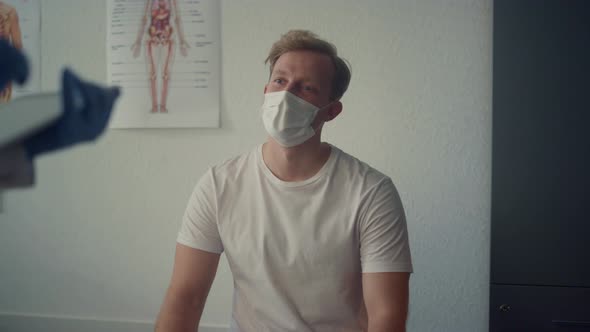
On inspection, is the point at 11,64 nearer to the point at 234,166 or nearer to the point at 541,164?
the point at 234,166

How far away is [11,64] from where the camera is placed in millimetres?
197

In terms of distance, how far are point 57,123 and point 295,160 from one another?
895mm

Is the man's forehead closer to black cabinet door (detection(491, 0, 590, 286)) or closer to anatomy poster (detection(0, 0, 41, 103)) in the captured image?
black cabinet door (detection(491, 0, 590, 286))

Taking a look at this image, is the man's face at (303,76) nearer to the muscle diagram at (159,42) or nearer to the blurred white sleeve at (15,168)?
the muscle diagram at (159,42)

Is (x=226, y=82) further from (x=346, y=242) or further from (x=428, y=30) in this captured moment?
(x=346, y=242)

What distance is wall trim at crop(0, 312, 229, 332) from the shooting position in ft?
5.57

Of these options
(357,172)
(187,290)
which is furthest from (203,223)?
(357,172)

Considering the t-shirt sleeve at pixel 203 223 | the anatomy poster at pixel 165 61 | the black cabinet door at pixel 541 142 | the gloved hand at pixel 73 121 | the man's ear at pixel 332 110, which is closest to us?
the gloved hand at pixel 73 121

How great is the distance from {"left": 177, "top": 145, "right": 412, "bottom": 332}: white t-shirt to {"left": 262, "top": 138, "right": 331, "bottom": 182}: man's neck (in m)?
0.02

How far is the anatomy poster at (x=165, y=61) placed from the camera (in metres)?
1.61

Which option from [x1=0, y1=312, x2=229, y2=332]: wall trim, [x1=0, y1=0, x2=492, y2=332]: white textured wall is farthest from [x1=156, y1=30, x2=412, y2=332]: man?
[x1=0, y1=312, x2=229, y2=332]: wall trim

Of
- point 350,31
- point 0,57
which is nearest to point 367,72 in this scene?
point 350,31

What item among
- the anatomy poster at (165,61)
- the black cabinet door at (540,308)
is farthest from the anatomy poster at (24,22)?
the black cabinet door at (540,308)

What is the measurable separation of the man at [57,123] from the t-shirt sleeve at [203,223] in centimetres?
85
